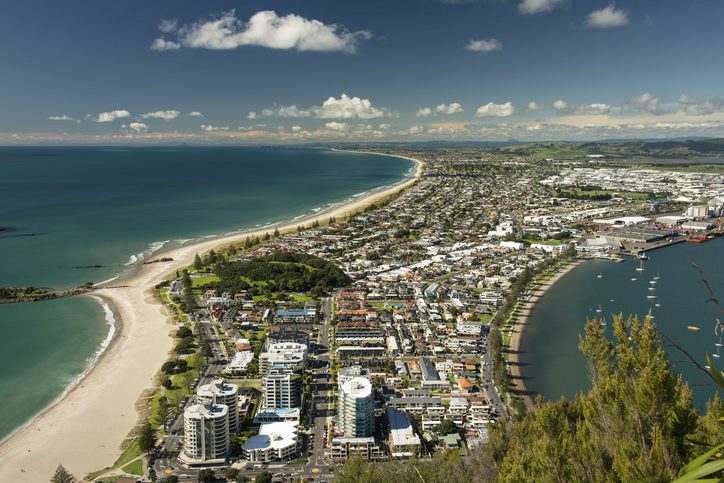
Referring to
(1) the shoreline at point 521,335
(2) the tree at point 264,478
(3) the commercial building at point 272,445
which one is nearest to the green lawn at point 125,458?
(3) the commercial building at point 272,445

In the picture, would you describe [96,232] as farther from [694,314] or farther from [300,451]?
[694,314]

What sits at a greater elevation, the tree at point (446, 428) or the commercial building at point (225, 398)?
the commercial building at point (225, 398)

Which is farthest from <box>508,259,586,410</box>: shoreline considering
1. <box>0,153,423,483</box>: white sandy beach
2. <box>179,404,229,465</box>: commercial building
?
<box>0,153,423,483</box>: white sandy beach

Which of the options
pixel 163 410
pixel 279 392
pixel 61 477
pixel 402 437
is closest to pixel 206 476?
pixel 61 477

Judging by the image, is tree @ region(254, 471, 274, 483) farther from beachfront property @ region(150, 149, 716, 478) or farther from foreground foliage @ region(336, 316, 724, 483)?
foreground foliage @ region(336, 316, 724, 483)

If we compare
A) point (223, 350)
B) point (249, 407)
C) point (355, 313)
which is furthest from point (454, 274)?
point (249, 407)

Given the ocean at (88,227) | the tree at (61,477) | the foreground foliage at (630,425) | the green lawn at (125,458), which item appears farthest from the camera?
the ocean at (88,227)

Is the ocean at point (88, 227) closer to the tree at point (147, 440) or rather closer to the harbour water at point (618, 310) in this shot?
the tree at point (147, 440)
